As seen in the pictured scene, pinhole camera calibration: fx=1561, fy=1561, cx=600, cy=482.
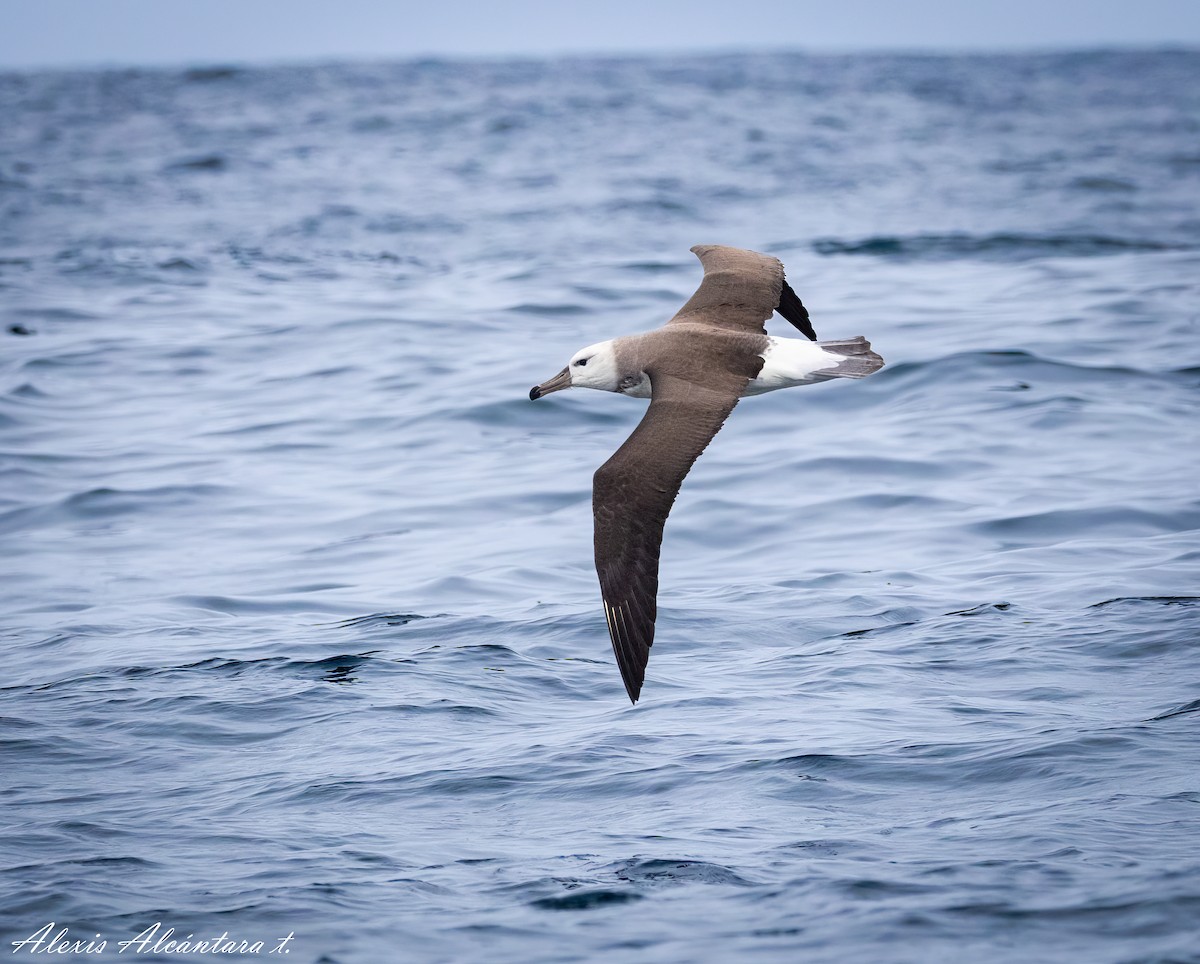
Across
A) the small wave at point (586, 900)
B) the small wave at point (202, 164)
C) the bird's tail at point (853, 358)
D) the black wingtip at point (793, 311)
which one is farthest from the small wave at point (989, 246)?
the small wave at point (586, 900)

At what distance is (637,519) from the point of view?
24.2 ft

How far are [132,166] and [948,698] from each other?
2823 cm

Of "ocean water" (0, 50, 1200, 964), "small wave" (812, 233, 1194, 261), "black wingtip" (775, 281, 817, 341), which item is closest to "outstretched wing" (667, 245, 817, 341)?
"black wingtip" (775, 281, 817, 341)

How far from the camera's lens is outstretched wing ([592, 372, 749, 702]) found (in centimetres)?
735

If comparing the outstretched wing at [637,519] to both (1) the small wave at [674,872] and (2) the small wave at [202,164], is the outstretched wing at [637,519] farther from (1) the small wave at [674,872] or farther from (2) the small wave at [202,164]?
(2) the small wave at [202,164]

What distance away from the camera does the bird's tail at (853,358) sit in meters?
7.99

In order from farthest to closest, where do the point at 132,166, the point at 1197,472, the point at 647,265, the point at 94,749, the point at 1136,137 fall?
the point at 1136,137 < the point at 132,166 < the point at 647,265 < the point at 1197,472 < the point at 94,749

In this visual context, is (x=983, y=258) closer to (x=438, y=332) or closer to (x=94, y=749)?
(x=438, y=332)

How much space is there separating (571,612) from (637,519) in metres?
2.33

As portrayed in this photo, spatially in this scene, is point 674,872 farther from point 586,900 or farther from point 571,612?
point 571,612

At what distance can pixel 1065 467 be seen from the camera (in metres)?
12.0

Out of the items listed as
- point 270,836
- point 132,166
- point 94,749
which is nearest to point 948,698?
point 270,836

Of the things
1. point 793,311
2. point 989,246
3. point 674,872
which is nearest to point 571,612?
point 793,311

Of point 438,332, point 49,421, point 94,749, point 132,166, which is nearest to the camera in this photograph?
point 94,749
